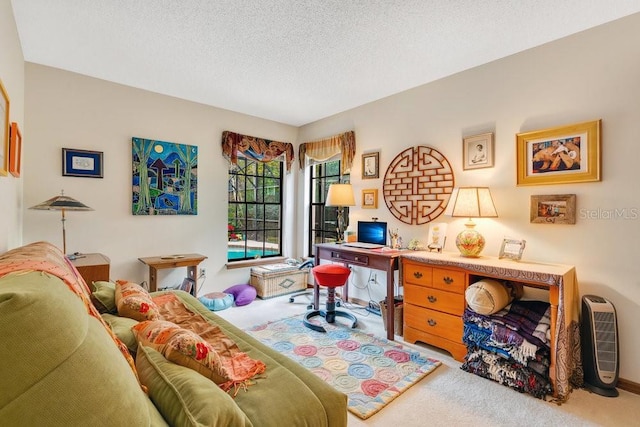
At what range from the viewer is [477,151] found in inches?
114

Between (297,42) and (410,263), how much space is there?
213 centimetres

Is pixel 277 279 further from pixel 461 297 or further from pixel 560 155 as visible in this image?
pixel 560 155

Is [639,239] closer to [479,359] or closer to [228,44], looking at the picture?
[479,359]

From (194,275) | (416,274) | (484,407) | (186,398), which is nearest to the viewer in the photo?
(186,398)

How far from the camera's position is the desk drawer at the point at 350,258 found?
3140 mm

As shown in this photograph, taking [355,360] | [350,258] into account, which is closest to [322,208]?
[350,258]

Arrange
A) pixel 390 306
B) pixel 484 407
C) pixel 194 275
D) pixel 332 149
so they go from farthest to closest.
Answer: pixel 332 149, pixel 194 275, pixel 390 306, pixel 484 407

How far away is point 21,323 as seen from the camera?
0.61 metres

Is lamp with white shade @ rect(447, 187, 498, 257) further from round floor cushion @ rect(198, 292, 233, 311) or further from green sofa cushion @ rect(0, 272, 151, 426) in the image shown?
round floor cushion @ rect(198, 292, 233, 311)

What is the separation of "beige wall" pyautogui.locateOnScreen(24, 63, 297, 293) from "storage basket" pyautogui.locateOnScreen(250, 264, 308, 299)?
12.2 inches

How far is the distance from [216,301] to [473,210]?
2.99m

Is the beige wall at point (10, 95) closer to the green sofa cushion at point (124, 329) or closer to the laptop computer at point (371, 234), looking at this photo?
the green sofa cushion at point (124, 329)

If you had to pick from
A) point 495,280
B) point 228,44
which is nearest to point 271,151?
point 228,44

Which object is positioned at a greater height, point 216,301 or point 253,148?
point 253,148
